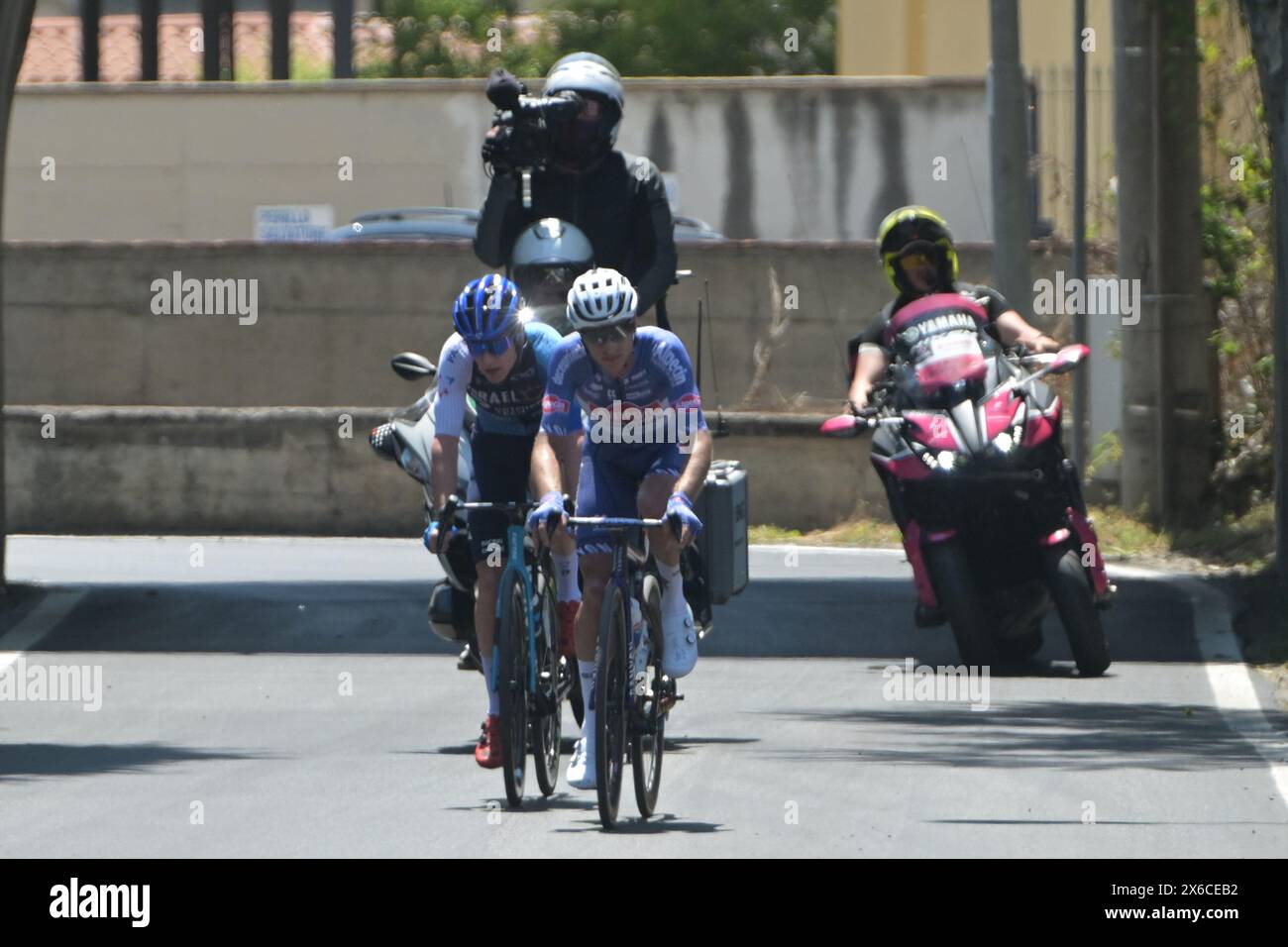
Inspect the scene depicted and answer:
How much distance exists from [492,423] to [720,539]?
113 centimetres

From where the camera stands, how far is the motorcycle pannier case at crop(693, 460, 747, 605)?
10289mm

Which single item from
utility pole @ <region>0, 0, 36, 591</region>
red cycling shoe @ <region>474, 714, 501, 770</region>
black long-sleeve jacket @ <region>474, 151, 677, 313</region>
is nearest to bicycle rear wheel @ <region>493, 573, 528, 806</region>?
red cycling shoe @ <region>474, 714, 501, 770</region>

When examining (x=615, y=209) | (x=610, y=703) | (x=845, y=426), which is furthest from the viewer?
(x=615, y=209)

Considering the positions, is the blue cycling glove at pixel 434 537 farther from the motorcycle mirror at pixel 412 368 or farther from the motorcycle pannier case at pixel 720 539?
the motorcycle mirror at pixel 412 368

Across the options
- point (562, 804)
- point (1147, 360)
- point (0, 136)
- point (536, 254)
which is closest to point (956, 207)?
point (1147, 360)

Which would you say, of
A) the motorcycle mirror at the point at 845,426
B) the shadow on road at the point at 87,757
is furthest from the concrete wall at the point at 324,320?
the shadow on road at the point at 87,757

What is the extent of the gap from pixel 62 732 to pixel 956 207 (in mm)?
22748

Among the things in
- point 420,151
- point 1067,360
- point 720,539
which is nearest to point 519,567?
point 720,539

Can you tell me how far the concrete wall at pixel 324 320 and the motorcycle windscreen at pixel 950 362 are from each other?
9.52 meters

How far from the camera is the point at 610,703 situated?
8219 millimetres

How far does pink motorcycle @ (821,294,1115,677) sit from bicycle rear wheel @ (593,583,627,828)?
9.69 ft

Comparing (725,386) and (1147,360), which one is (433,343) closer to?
(725,386)

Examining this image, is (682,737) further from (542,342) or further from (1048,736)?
(542,342)
